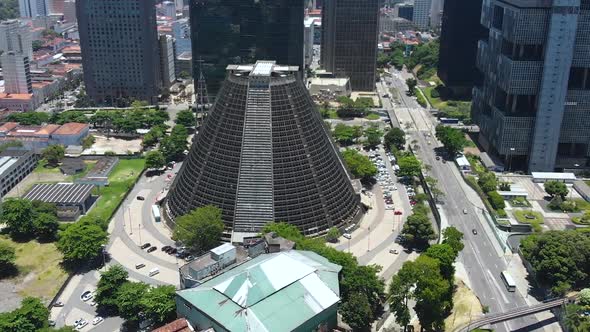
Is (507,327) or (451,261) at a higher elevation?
(451,261)

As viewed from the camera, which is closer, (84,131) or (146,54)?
(84,131)

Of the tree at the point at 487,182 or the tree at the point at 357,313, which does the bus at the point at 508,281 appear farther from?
the tree at the point at 487,182

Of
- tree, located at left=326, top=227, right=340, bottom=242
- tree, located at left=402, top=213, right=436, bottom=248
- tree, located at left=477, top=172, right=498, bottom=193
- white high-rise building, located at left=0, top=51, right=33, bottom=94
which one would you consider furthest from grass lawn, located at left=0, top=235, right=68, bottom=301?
white high-rise building, located at left=0, top=51, right=33, bottom=94

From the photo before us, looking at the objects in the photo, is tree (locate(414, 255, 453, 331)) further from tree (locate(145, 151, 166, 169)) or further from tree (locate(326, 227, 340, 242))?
tree (locate(145, 151, 166, 169))

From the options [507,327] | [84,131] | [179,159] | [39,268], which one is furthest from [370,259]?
[84,131]

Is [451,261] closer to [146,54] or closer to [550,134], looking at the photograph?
[550,134]
